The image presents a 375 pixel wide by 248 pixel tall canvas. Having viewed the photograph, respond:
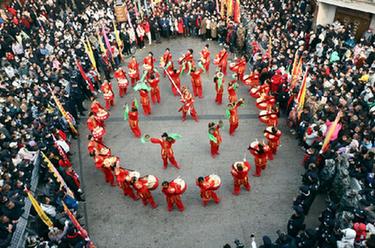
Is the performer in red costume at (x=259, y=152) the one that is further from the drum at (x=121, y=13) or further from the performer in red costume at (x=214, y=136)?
the drum at (x=121, y=13)

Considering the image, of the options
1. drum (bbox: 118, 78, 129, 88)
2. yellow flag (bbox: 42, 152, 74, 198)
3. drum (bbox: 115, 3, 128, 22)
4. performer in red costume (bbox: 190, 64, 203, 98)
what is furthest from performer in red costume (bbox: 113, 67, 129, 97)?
yellow flag (bbox: 42, 152, 74, 198)

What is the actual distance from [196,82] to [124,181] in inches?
235

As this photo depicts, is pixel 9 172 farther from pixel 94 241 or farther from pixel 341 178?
pixel 341 178

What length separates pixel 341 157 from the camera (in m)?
9.30

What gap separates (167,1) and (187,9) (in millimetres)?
1758

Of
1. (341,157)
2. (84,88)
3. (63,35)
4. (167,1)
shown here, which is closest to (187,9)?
(167,1)

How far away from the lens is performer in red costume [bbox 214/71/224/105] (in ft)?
45.1

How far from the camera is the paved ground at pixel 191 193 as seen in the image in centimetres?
963

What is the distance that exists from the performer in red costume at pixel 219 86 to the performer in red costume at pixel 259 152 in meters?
3.99

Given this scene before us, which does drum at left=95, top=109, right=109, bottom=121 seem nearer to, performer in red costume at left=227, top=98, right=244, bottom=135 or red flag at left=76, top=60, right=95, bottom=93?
red flag at left=76, top=60, right=95, bottom=93

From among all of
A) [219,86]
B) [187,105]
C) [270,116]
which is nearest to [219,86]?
[219,86]

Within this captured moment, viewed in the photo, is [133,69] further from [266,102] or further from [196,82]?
[266,102]

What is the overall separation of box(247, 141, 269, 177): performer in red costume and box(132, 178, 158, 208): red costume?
306cm

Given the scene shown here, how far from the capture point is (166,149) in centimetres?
1105
